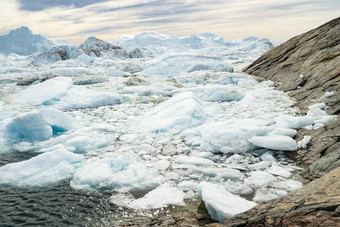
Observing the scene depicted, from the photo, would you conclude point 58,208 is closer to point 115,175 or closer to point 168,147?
point 115,175

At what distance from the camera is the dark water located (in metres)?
3.63

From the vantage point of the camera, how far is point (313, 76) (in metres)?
8.89

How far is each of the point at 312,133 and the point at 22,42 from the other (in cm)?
8051

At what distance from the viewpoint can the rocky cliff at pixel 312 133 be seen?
90.0 inches

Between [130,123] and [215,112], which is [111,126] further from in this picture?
[215,112]

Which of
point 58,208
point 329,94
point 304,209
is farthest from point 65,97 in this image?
point 304,209

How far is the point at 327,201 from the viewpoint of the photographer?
226 cm

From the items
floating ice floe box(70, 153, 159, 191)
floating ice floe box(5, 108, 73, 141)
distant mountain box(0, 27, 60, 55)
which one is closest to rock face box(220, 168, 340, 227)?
floating ice floe box(70, 153, 159, 191)

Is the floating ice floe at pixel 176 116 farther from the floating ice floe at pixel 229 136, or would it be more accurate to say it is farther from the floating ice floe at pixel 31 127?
the floating ice floe at pixel 31 127

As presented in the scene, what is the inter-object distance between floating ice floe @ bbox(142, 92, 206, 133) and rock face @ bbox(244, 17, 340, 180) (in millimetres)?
2993

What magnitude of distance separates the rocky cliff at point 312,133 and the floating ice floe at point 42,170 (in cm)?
364

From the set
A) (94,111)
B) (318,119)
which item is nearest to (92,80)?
(94,111)

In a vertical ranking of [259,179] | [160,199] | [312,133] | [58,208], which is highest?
[312,133]

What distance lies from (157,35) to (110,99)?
82888 mm
